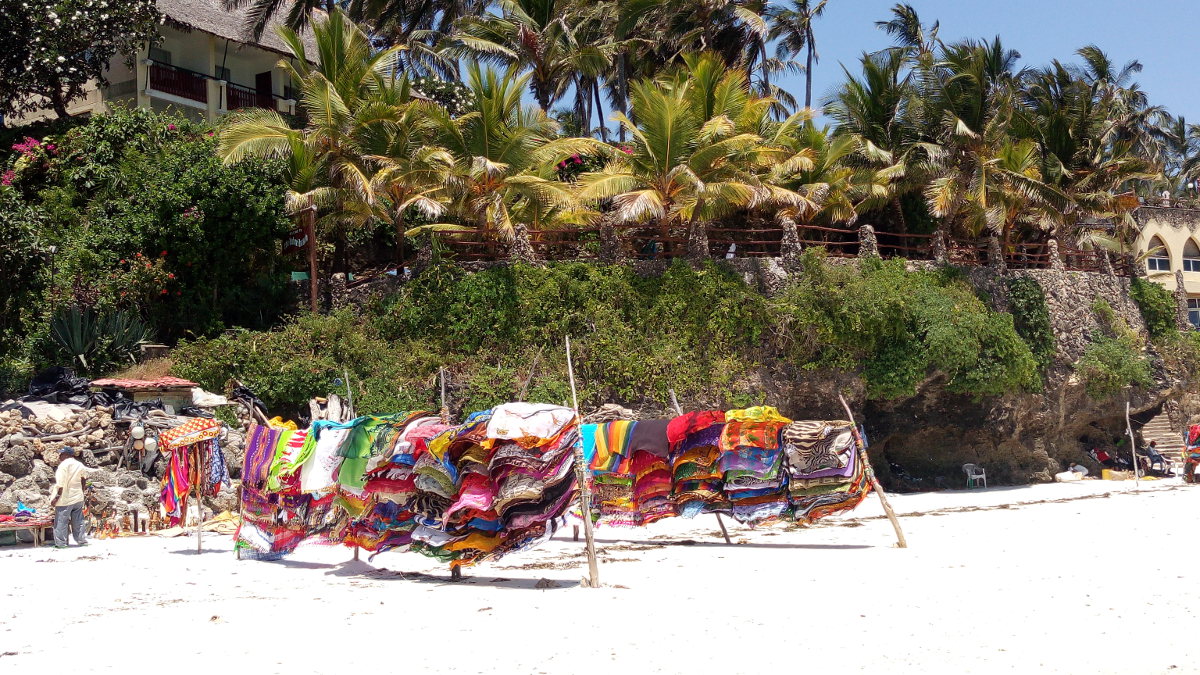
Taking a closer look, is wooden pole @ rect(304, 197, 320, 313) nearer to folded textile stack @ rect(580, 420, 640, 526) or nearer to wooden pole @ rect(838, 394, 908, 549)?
folded textile stack @ rect(580, 420, 640, 526)

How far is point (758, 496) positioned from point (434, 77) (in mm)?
21793

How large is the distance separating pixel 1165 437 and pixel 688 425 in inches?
935

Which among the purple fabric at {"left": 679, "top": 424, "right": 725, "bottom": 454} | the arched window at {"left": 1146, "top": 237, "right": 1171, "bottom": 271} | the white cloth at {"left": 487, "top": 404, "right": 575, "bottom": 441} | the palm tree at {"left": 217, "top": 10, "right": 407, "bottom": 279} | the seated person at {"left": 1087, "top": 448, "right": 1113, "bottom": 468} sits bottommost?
the seated person at {"left": 1087, "top": 448, "right": 1113, "bottom": 468}

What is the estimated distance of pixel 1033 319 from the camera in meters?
25.5

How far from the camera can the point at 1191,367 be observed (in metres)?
29.2

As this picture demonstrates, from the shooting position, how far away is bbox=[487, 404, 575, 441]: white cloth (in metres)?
10.9

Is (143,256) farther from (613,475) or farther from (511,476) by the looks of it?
(511,476)

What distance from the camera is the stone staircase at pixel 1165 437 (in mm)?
30812

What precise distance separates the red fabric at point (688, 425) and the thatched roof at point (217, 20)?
19.2 m

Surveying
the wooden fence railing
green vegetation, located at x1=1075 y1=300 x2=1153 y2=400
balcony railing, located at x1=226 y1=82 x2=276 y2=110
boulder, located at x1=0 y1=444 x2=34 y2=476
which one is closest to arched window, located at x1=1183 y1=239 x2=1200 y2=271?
green vegetation, located at x1=1075 y1=300 x2=1153 y2=400

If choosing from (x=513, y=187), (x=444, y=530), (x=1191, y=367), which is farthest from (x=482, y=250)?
(x=1191, y=367)

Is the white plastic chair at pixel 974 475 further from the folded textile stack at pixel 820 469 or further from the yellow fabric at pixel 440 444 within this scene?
the yellow fabric at pixel 440 444

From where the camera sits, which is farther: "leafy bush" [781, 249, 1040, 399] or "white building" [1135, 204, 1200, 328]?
"white building" [1135, 204, 1200, 328]

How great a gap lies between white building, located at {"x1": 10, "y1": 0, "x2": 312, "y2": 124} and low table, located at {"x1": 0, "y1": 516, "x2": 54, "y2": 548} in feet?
57.4
